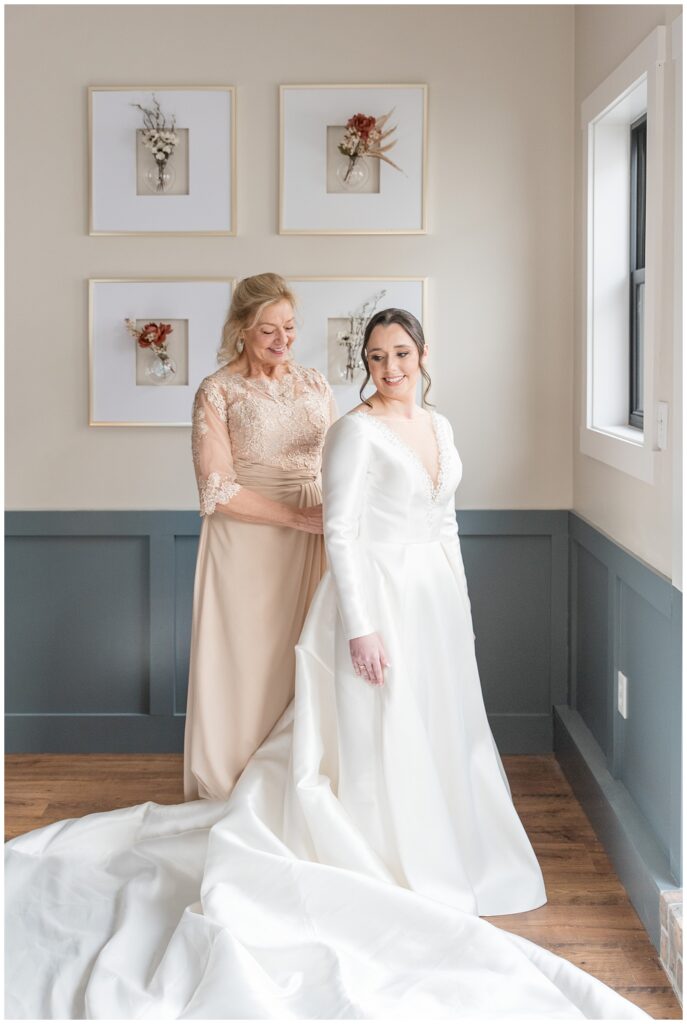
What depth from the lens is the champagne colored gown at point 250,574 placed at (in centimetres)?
334

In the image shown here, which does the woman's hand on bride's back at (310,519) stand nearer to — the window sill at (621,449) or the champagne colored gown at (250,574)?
the champagne colored gown at (250,574)

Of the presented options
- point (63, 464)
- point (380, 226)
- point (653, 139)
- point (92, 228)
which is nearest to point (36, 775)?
point (63, 464)

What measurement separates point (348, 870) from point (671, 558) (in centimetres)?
112

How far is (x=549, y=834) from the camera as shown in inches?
137

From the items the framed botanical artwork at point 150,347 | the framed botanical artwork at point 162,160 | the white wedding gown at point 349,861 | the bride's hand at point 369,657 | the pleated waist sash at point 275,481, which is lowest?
the white wedding gown at point 349,861

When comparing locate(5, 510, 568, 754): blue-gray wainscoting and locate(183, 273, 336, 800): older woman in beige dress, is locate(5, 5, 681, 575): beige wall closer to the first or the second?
locate(5, 510, 568, 754): blue-gray wainscoting

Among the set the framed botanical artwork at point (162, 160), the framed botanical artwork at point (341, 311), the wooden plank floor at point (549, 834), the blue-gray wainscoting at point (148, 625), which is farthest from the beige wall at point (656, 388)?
the framed botanical artwork at point (162, 160)

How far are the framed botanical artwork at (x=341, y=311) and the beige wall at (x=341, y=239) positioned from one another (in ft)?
0.19

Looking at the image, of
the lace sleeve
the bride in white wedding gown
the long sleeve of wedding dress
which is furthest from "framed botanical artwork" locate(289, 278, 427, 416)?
the long sleeve of wedding dress

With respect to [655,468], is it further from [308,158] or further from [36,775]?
[36,775]

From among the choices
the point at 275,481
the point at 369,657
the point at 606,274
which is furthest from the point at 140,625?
the point at 606,274

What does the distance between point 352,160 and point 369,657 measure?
2089 millimetres

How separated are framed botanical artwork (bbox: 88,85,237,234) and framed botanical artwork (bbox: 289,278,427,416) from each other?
0.40 meters

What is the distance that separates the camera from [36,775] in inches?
159
